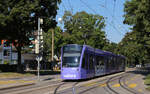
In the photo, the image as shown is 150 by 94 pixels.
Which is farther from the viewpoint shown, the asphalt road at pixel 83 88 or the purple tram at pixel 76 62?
the purple tram at pixel 76 62

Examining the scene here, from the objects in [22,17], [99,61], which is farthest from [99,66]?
[22,17]

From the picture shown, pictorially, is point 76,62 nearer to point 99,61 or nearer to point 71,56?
point 71,56

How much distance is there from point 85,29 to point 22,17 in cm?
3408

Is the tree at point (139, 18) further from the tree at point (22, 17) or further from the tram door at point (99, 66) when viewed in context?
the tree at point (22, 17)

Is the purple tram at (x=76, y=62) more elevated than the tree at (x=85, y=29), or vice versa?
the tree at (x=85, y=29)

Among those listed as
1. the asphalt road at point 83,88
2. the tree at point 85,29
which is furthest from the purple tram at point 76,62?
the tree at point 85,29

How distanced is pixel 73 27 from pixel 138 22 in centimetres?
4178

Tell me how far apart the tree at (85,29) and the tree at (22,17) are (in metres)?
25.6

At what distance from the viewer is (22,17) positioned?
2789 cm

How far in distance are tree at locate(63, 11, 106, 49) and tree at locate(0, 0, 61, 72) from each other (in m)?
25.6

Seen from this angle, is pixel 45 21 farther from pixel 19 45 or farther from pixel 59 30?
pixel 59 30

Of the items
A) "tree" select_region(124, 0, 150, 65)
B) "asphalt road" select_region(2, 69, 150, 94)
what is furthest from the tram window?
"asphalt road" select_region(2, 69, 150, 94)

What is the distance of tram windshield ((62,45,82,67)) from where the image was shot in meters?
19.6

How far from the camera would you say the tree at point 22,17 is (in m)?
27.0
